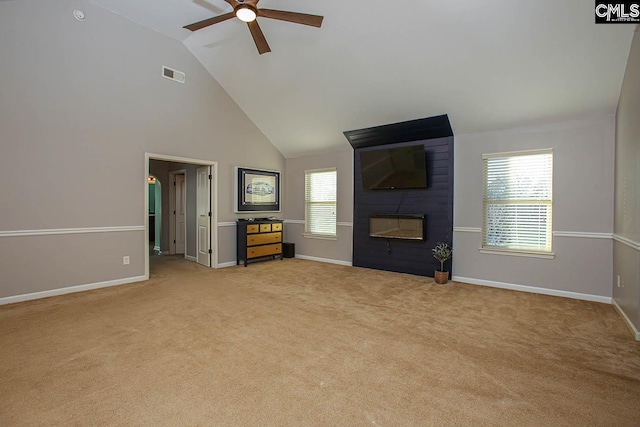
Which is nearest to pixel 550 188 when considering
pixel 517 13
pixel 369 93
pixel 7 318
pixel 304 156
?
pixel 517 13

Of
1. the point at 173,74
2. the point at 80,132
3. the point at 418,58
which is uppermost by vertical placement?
the point at 173,74

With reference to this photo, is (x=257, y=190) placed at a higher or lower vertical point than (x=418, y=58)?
lower

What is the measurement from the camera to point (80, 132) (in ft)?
13.4

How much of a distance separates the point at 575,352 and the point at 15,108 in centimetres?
616

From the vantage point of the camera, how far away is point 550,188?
4184 millimetres

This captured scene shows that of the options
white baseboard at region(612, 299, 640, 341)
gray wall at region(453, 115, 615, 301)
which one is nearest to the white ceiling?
gray wall at region(453, 115, 615, 301)

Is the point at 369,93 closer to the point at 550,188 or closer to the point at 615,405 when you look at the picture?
the point at 550,188

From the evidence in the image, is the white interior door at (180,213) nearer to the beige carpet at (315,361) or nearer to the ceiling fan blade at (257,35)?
the beige carpet at (315,361)

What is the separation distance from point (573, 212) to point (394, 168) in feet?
8.15

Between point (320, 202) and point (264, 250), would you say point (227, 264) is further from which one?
point (320, 202)

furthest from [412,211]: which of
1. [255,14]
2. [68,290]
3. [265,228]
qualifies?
[68,290]

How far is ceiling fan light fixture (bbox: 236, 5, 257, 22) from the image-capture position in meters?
2.95

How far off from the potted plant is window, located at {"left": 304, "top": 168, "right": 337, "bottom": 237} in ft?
7.42

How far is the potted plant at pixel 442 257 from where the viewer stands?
4.63m
